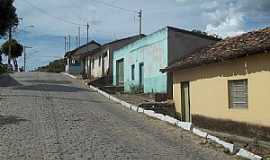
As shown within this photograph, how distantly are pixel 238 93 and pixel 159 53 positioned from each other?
9.01m

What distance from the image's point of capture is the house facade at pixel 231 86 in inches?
543

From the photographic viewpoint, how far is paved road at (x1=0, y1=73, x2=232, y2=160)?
34.6 ft

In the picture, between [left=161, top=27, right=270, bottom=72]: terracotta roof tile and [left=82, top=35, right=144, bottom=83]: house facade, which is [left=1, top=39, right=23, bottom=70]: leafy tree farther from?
[left=161, top=27, right=270, bottom=72]: terracotta roof tile

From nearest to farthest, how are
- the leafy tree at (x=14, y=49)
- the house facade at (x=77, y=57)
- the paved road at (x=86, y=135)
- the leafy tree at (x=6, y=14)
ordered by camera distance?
1. the paved road at (x=86, y=135)
2. the leafy tree at (x=6, y=14)
3. the house facade at (x=77, y=57)
4. the leafy tree at (x=14, y=49)

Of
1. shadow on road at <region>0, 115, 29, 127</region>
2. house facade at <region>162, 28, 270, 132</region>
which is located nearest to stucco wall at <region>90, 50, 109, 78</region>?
house facade at <region>162, 28, 270, 132</region>

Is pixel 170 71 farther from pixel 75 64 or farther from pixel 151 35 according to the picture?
pixel 75 64

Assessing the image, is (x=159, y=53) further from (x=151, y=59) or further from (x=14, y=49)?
(x=14, y=49)

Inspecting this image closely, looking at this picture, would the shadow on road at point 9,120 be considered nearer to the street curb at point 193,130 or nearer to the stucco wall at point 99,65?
the street curb at point 193,130

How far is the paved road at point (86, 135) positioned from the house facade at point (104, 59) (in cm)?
1994

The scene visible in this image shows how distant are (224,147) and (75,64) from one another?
5209 cm

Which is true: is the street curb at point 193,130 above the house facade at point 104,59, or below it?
below

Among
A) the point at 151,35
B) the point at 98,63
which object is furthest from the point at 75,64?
the point at 151,35

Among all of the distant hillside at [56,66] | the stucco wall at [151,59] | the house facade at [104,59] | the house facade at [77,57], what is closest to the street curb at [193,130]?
the stucco wall at [151,59]

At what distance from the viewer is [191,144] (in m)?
12.2
